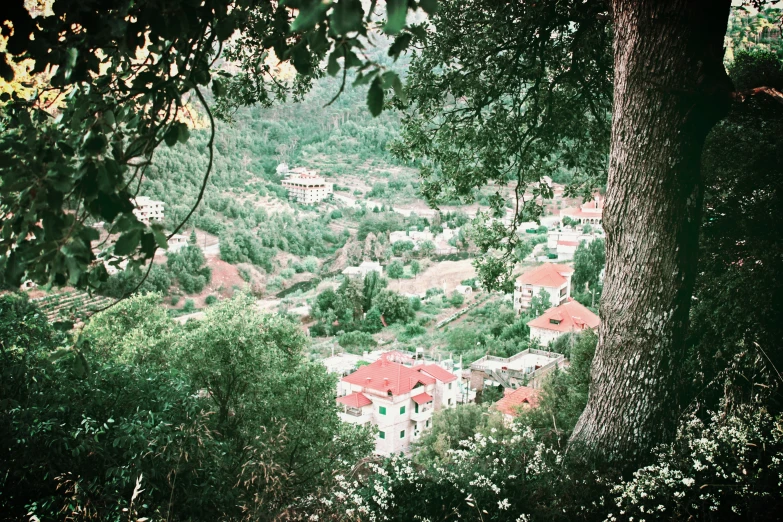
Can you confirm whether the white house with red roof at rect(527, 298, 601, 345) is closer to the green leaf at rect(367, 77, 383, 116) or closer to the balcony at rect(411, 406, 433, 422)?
the balcony at rect(411, 406, 433, 422)

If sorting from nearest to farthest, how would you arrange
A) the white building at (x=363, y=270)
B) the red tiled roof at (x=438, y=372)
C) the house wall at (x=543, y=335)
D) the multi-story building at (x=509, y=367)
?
the red tiled roof at (x=438, y=372) → the multi-story building at (x=509, y=367) → the house wall at (x=543, y=335) → the white building at (x=363, y=270)

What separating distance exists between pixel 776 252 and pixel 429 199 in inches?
100

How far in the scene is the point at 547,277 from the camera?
27.1 metres

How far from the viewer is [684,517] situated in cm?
237

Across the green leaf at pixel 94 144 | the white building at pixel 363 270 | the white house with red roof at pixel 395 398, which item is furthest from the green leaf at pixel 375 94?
the white building at pixel 363 270

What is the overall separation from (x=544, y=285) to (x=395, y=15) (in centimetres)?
2627

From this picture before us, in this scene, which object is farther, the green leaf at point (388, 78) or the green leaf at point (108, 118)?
the green leaf at point (108, 118)

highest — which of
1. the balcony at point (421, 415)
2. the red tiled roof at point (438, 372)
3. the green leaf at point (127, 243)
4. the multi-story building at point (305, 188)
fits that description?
the green leaf at point (127, 243)

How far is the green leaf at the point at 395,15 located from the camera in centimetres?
97

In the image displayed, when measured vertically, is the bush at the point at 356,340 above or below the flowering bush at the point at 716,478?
below

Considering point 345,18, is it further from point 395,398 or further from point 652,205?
point 395,398

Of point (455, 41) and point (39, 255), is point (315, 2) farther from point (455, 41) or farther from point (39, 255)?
point (455, 41)

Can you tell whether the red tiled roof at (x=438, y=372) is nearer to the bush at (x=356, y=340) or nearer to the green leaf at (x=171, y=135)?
the bush at (x=356, y=340)

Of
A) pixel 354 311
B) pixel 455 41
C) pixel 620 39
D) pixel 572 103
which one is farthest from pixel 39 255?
pixel 354 311
